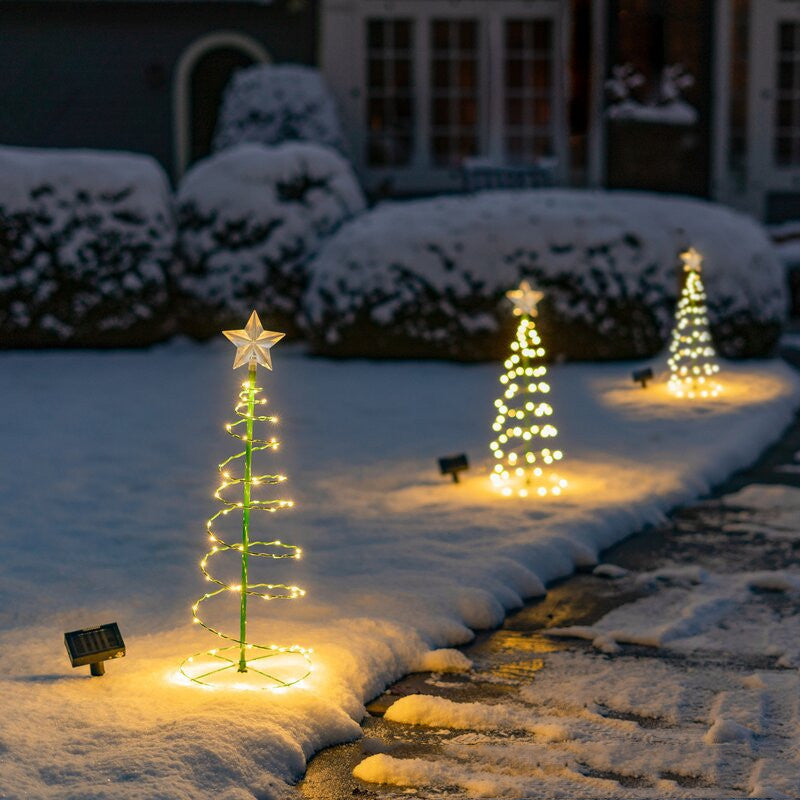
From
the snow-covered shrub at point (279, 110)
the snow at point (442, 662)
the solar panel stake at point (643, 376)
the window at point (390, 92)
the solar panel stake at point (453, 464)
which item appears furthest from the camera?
the window at point (390, 92)

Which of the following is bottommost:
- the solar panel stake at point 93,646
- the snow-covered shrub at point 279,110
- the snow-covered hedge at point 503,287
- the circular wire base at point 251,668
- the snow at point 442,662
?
the snow at point 442,662

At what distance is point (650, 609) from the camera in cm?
471

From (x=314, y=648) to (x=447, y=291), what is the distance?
7074mm

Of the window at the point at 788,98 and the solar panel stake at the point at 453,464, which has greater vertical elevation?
the window at the point at 788,98

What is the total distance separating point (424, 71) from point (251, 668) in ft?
42.5

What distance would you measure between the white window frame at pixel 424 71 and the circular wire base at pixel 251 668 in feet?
39.9

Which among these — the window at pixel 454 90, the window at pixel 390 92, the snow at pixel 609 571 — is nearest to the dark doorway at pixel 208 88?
the window at pixel 390 92

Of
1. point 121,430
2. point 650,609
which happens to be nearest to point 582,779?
point 650,609

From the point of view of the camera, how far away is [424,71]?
623 inches

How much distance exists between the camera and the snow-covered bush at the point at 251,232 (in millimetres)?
11852

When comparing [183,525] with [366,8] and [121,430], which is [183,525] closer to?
[121,430]

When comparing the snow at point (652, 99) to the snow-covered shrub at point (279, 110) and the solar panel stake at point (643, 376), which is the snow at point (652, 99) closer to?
the snow-covered shrub at point (279, 110)

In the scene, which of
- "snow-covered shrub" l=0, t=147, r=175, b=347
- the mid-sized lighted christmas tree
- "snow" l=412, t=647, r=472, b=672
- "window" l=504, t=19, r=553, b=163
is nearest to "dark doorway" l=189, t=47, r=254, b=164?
"window" l=504, t=19, r=553, b=163

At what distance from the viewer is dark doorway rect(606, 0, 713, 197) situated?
14.9 m
